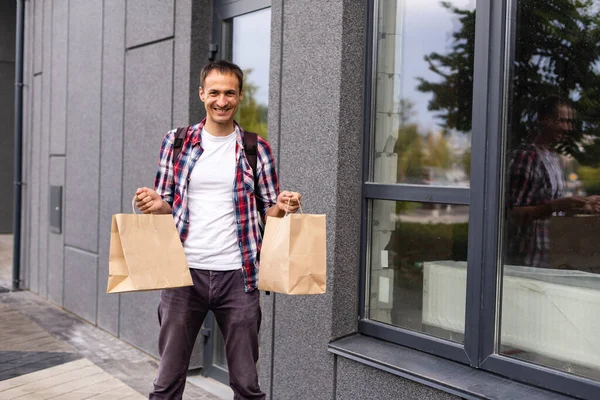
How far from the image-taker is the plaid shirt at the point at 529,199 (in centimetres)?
355

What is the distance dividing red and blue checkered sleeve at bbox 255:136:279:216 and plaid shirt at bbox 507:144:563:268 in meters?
1.17

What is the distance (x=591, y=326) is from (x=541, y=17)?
1.49m

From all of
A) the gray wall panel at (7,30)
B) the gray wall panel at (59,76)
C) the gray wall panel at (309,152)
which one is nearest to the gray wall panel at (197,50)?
the gray wall panel at (309,152)

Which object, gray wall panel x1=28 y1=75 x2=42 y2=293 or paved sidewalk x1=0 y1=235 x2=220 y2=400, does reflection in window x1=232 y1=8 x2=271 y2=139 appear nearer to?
paved sidewalk x1=0 y1=235 x2=220 y2=400

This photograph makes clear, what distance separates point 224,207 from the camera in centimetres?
341

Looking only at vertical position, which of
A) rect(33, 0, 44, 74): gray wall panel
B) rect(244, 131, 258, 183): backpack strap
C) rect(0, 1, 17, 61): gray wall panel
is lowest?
rect(244, 131, 258, 183): backpack strap

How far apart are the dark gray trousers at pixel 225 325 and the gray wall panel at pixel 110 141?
12.2ft

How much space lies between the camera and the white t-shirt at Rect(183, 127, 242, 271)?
3395mm

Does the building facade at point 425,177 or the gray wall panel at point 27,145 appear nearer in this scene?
the building facade at point 425,177

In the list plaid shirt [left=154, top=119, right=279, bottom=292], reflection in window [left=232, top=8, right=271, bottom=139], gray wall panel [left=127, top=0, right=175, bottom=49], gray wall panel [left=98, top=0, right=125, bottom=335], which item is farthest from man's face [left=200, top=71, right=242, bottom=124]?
gray wall panel [left=98, top=0, right=125, bottom=335]

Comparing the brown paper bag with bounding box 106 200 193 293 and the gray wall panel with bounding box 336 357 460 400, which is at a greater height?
the brown paper bag with bounding box 106 200 193 293

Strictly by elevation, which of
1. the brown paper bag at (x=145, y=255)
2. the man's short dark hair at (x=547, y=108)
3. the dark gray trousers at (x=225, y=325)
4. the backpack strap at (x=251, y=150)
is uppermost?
the man's short dark hair at (x=547, y=108)

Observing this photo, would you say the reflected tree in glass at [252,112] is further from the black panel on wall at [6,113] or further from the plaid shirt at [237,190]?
the black panel on wall at [6,113]

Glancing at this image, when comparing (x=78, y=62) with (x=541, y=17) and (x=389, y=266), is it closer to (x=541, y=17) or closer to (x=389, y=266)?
(x=389, y=266)
